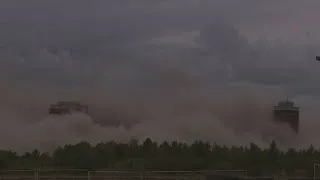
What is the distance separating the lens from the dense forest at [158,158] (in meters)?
68.6

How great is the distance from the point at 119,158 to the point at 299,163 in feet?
92.9

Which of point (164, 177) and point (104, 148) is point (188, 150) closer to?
point (104, 148)

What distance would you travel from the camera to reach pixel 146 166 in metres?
69.2

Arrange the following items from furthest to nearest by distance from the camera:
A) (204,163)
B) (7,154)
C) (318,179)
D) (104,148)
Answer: (104,148) → (7,154) → (204,163) → (318,179)

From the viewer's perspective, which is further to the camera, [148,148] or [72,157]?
[148,148]

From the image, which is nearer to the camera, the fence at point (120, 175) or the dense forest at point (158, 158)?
the fence at point (120, 175)

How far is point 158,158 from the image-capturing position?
75688 millimetres

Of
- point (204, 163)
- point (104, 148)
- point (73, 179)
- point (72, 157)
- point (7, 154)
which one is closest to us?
point (73, 179)

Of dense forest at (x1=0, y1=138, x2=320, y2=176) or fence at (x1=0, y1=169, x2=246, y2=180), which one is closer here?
fence at (x1=0, y1=169, x2=246, y2=180)

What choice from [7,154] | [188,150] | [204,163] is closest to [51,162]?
[7,154]

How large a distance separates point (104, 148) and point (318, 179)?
5240cm

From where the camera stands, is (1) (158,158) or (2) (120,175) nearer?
(2) (120,175)

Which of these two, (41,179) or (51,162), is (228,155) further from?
(41,179)

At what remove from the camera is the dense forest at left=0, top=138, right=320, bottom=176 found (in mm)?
68562
